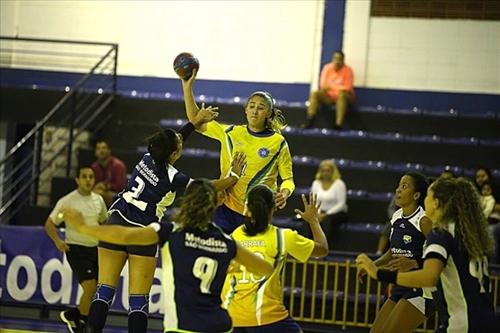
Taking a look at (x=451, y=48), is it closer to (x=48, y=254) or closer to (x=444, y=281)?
(x=48, y=254)

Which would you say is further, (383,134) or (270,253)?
(383,134)

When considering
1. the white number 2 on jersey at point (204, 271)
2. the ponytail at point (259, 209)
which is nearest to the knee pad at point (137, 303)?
the ponytail at point (259, 209)

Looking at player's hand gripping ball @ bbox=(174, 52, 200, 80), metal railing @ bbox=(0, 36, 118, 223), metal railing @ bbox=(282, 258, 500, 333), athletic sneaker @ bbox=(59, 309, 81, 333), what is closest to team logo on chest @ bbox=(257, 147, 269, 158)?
player's hand gripping ball @ bbox=(174, 52, 200, 80)

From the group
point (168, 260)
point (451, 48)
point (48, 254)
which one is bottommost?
point (48, 254)

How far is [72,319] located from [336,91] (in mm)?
7415

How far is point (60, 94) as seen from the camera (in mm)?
16422

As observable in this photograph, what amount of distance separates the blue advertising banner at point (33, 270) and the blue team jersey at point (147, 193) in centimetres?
399

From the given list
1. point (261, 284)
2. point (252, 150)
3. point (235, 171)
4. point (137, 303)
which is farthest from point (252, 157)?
point (261, 284)

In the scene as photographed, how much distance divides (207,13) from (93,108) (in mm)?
2476

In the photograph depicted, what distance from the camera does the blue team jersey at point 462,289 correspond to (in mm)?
6391

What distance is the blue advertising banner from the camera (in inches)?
479

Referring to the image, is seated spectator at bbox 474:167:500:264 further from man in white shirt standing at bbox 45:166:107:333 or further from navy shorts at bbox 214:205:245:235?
navy shorts at bbox 214:205:245:235

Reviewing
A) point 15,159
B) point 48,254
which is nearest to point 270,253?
point 48,254

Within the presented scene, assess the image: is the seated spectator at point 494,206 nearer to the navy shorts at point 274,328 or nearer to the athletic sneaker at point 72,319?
the athletic sneaker at point 72,319
